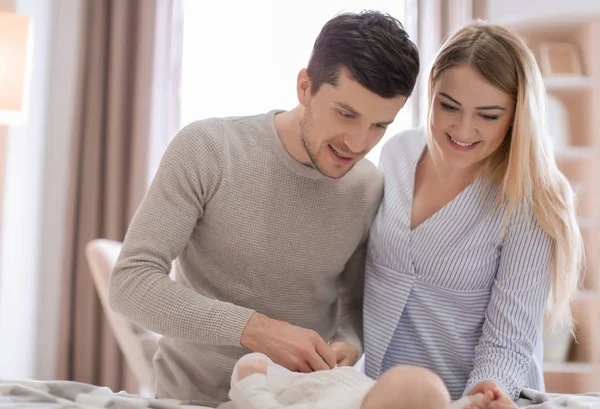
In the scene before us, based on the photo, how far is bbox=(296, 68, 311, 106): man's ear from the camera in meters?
1.54

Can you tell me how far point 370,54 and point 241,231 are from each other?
45cm

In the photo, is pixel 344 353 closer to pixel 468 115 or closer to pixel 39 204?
pixel 468 115

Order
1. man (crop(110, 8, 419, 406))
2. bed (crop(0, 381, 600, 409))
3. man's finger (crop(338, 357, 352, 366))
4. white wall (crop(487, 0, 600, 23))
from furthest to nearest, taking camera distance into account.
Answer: white wall (crop(487, 0, 600, 23)), man's finger (crop(338, 357, 352, 366)), man (crop(110, 8, 419, 406)), bed (crop(0, 381, 600, 409))

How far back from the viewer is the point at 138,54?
3.57m

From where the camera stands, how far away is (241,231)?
5.01 ft

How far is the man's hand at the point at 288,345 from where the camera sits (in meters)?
1.27

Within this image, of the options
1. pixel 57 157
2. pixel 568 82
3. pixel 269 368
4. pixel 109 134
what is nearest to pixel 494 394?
pixel 269 368

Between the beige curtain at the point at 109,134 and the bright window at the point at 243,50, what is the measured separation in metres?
0.13

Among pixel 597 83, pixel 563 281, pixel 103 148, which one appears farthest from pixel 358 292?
pixel 103 148

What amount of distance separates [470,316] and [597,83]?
187cm

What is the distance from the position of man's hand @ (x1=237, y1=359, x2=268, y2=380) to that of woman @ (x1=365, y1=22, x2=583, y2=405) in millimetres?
457

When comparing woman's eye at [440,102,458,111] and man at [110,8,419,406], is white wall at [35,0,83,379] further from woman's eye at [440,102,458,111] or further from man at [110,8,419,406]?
woman's eye at [440,102,458,111]

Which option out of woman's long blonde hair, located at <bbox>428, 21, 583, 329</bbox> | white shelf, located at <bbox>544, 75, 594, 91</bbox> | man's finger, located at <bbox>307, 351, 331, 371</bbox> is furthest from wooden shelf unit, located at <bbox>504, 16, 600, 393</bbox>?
man's finger, located at <bbox>307, 351, 331, 371</bbox>

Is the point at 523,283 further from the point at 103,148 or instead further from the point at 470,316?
the point at 103,148
